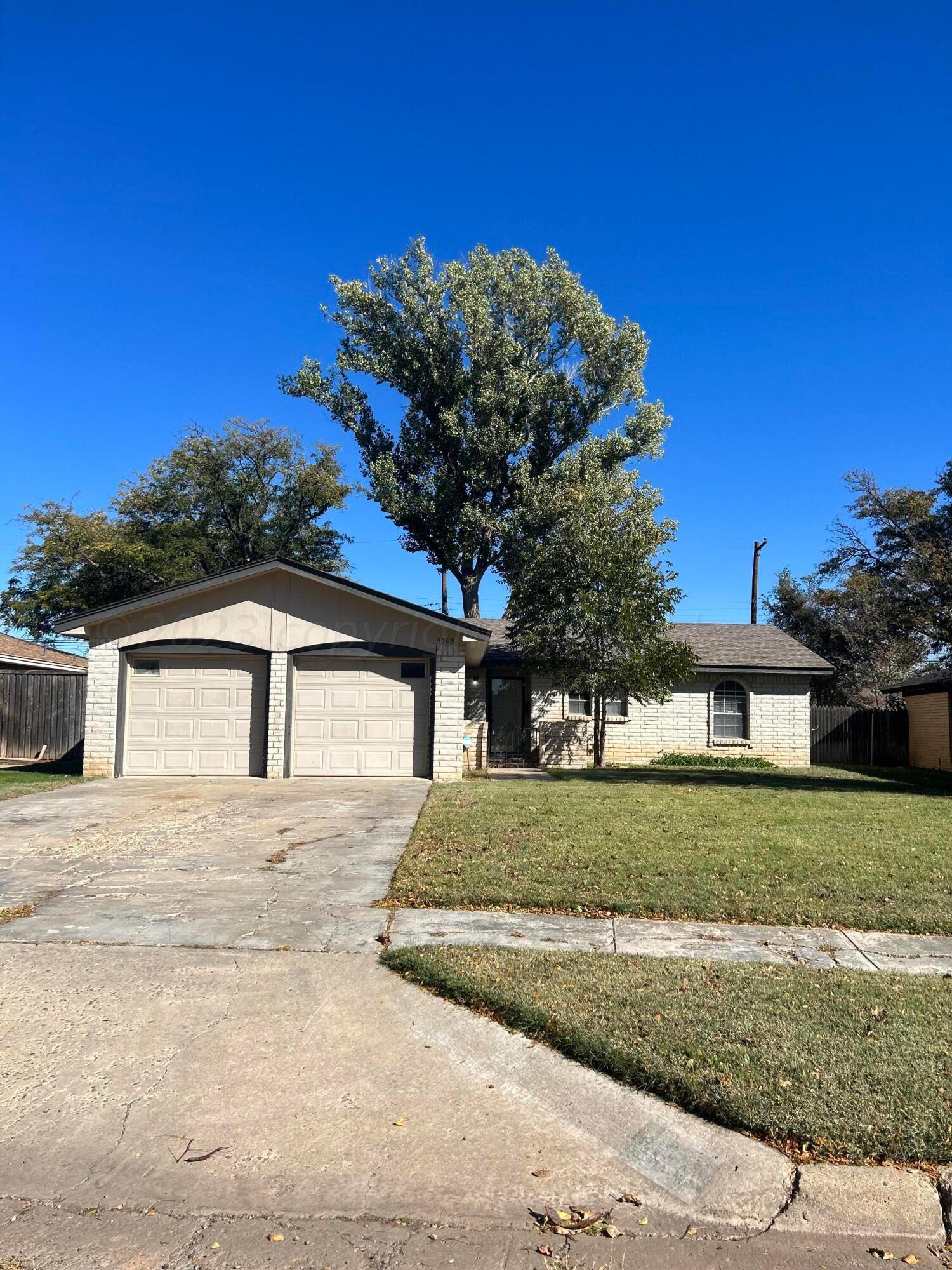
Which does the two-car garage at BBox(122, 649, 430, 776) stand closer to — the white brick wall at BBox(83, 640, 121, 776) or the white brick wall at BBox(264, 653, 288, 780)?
the white brick wall at BBox(264, 653, 288, 780)

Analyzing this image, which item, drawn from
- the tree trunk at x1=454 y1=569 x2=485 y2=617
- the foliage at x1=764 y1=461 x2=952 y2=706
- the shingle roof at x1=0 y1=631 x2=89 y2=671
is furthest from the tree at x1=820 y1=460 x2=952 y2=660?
the shingle roof at x1=0 y1=631 x2=89 y2=671

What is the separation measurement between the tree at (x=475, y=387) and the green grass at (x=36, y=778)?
43.1 ft

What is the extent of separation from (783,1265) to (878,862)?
6310mm

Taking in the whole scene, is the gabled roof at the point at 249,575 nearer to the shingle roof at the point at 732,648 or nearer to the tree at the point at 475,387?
the shingle roof at the point at 732,648

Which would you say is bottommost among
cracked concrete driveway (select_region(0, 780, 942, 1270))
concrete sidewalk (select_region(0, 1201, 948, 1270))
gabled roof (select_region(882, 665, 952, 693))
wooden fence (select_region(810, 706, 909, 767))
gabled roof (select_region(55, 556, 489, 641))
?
concrete sidewalk (select_region(0, 1201, 948, 1270))

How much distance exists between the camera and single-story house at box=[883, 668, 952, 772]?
21.9 metres

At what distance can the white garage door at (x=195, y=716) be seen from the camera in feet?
50.3

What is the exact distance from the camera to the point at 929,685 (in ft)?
73.9

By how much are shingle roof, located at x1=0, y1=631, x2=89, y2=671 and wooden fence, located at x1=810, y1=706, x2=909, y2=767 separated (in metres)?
22.1

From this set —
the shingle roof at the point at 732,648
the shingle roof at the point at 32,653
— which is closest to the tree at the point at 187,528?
the shingle roof at the point at 32,653

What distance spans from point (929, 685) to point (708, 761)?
6672mm

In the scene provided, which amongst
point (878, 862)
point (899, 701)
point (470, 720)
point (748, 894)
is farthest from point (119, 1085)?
point (899, 701)

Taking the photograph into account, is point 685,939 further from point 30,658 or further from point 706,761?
point 30,658

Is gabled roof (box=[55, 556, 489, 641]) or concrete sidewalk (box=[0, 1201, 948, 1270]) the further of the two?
gabled roof (box=[55, 556, 489, 641])
